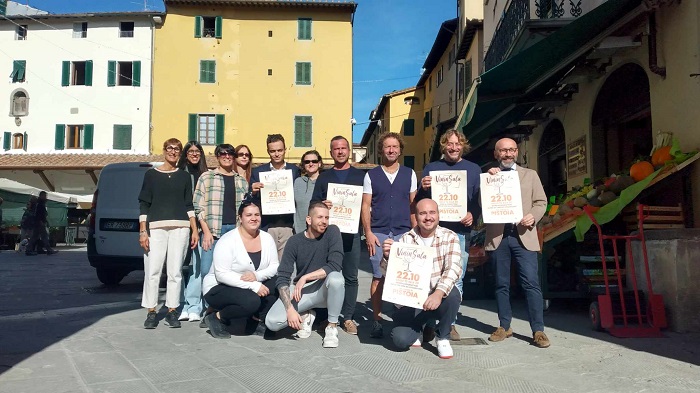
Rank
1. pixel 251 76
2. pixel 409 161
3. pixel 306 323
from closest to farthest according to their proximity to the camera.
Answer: pixel 306 323 < pixel 251 76 < pixel 409 161

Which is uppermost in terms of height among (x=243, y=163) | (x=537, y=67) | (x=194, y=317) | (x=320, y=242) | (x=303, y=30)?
(x=303, y=30)

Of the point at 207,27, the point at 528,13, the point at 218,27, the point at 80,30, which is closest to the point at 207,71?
the point at 218,27

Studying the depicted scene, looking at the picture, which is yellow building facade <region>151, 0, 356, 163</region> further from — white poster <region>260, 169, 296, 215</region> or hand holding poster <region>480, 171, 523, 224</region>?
hand holding poster <region>480, 171, 523, 224</region>

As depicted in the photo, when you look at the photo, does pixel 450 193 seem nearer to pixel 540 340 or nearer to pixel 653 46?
pixel 540 340

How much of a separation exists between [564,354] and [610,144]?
548 cm

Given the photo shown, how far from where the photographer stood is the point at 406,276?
169 inches

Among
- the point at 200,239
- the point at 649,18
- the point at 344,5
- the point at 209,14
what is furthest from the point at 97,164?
the point at 649,18

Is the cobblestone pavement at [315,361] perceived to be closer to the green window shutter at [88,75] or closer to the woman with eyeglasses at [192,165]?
the woman with eyeglasses at [192,165]

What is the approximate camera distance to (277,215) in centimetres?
554

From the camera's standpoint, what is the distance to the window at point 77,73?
30703 mm

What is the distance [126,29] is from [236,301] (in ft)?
99.9

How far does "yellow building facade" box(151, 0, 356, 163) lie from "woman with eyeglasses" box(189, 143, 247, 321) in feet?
80.3

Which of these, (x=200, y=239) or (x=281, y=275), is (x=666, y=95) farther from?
(x=200, y=239)

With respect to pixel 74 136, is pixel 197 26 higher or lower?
higher
